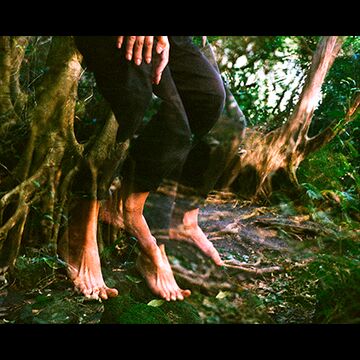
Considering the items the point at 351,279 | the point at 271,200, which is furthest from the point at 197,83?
the point at 351,279

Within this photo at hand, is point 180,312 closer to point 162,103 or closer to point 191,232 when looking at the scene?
point 191,232

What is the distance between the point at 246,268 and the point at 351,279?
0.40 metres

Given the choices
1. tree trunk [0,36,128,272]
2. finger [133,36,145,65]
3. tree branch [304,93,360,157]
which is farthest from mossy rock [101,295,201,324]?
finger [133,36,145,65]

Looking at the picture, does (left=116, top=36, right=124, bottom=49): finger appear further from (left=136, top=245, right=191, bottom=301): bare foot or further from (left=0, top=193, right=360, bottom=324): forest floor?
(left=136, top=245, right=191, bottom=301): bare foot

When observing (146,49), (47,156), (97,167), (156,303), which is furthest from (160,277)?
(146,49)

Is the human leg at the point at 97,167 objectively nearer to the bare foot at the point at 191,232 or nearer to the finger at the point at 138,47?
the finger at the point at 138,47

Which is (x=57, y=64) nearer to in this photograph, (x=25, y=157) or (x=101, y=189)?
(x=25, y=157)

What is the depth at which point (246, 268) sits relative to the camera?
2.04m

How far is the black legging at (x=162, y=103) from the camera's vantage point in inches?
75.0

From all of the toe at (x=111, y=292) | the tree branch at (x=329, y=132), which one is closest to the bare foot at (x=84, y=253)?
the toe at (x=111, y=292)

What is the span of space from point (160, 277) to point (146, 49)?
87cm

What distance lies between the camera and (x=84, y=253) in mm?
2012

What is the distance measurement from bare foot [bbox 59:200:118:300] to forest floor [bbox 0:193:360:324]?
0.10 ft
